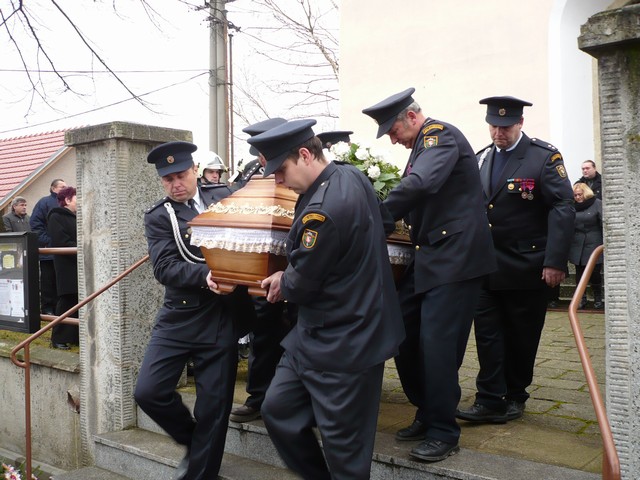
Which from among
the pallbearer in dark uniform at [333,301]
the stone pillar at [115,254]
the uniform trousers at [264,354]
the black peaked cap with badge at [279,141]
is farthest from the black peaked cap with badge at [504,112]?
the stone pillar at [115,254]

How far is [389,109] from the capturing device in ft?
12.4

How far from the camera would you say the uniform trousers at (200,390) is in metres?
4.07

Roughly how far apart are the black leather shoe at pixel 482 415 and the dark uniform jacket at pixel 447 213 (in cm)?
92

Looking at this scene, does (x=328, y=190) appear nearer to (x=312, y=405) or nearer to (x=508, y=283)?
(x=312, y=405)

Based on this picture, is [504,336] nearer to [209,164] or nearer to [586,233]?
[209,164]

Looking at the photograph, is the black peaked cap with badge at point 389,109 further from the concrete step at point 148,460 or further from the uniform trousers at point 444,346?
the concrete step at point 148,460

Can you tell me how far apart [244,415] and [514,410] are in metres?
1.62

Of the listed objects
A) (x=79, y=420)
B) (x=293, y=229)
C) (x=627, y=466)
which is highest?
(x=293, y=229)

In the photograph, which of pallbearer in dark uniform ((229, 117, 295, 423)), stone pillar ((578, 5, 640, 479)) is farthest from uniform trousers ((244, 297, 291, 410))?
stone pillar ((578, 5, 640, 479))

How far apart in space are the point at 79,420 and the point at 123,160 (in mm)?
2157

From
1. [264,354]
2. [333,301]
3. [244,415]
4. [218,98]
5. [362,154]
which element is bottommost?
[244,415]

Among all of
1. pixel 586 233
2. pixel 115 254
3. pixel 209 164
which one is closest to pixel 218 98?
pixel 586 233

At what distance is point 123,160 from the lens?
210 inches

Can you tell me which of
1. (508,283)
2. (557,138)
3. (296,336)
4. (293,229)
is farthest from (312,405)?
(557,138)
